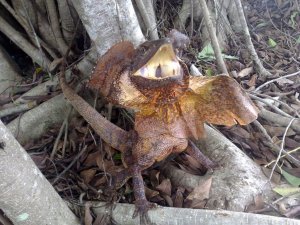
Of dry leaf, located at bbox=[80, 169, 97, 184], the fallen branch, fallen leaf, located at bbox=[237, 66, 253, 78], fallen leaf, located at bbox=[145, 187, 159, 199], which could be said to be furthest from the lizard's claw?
fallen leaf, located at bbox=[237, 66, 253, 78]

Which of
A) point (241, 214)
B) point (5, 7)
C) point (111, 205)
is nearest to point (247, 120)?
point (241, 214)

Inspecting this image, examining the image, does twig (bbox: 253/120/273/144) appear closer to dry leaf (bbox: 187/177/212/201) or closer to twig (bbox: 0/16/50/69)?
dry leaf (bbox: 187/177/212/201)

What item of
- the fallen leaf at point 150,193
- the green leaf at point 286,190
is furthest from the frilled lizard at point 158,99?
the green leaf at point 286,190

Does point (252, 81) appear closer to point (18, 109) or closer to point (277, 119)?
point (277, 119)

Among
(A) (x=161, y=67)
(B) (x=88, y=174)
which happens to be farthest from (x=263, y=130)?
(B) (x=88, y=174)

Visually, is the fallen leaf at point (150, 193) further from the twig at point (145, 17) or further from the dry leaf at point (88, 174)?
the twig at point (145, 17)

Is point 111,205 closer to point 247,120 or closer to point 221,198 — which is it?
point 221,198
